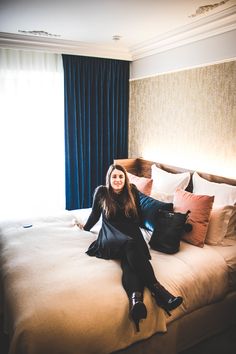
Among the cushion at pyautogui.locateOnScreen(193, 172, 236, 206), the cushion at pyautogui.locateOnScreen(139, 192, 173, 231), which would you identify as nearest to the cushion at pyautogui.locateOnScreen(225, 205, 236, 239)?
the cushion at pyautogui.locateOnScreen(193, 172, 236, 206)

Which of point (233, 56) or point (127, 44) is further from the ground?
point (127, 44)

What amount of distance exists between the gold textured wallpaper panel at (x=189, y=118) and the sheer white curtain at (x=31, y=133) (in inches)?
46.3

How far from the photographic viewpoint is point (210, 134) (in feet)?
10.2

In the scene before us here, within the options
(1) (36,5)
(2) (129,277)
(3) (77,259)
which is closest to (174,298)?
(2) (129,277)

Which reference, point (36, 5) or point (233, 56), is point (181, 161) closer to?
point (233, 56)

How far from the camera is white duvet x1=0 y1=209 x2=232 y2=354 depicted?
155cm

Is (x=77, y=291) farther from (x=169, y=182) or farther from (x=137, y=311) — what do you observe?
(x=169, y=182)

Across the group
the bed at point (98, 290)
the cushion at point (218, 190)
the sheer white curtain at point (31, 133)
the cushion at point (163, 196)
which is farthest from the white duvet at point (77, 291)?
the sheer white curtain at point (31, 133)

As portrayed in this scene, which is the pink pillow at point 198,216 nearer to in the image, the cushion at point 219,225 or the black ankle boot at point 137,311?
the cushion at point 219,225

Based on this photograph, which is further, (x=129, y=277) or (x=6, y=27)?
(x=6, y=27)

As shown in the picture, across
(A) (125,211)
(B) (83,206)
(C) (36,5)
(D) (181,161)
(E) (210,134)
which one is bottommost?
(B) (83,206)

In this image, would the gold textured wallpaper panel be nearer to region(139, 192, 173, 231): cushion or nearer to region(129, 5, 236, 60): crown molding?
region(129, 5, 236, 60): crown molding

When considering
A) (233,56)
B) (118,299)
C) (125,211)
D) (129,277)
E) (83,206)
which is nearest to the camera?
(118,299)

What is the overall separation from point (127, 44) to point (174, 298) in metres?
3.24
